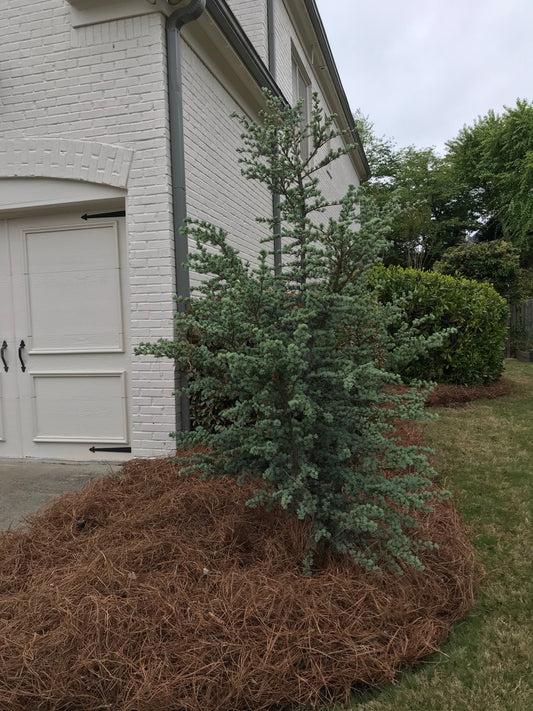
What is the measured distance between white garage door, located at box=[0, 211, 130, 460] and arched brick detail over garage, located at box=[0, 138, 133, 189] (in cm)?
38

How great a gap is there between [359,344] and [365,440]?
49 centimetres

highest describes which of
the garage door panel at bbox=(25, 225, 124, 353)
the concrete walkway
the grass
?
the garage door panel at bbox=(25, 225, 124, 353)

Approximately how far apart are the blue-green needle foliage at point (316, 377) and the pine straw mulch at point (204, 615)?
0.64 ft

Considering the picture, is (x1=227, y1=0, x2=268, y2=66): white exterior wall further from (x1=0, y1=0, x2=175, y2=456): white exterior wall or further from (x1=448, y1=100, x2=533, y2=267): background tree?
(x1=448, y1=100, x2=533, y2=267): background tree

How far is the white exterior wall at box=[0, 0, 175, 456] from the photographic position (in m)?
4.50

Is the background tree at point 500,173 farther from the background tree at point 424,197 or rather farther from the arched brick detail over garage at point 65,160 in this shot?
the arched brick detail over garage at point 65,160

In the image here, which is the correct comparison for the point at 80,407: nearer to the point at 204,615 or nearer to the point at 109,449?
the point at 109,449

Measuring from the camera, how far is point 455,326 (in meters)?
8.09

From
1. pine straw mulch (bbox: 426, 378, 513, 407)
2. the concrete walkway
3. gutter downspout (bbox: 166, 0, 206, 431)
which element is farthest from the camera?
pine straw mulch (bbox: 426, 378, 513, 407)

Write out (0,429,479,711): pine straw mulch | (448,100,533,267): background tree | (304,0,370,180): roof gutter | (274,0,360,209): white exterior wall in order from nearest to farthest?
(0,429,479,711): pine straw mulch < (274,0,360,209): white exterior wall < (304,0,370,180): roof gutter < (448,100,533,267): background tree

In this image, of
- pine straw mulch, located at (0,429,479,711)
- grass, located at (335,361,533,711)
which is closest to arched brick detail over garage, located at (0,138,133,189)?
pine straw mulch, located at (0,429,479,711)

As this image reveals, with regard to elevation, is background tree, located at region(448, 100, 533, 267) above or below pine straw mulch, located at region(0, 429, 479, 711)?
above

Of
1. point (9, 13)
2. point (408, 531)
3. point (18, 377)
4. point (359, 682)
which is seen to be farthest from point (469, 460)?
point (9, 13)

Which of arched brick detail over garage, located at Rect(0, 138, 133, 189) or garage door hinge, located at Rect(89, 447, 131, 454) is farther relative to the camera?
garage door hinge, located at Rect(89, 447, 131, 454)
